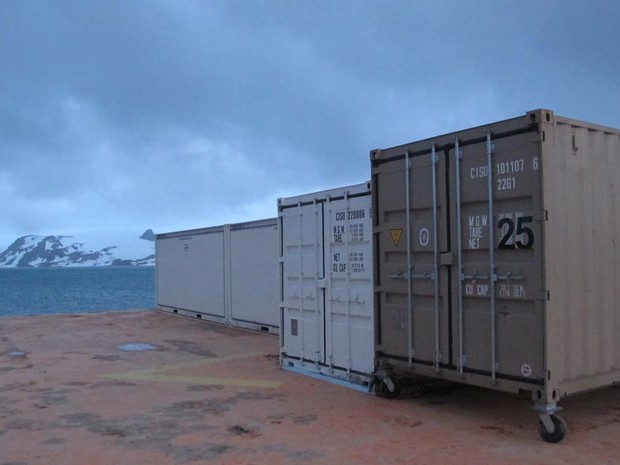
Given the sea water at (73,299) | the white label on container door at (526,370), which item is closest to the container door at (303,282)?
the white label on container door at (526,370)

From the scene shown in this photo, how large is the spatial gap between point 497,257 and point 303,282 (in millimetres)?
4079

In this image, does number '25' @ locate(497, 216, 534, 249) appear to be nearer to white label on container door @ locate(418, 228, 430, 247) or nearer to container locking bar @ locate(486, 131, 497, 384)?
container locking bar @ locate(486, 131, 497, 384)

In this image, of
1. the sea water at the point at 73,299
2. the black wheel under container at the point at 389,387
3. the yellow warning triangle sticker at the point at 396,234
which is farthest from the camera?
the sea water at the point at 73,299

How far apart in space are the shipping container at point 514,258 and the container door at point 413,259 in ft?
0.06

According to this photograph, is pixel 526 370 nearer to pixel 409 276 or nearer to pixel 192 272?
pixel 409 276

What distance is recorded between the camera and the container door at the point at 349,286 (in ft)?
30.1

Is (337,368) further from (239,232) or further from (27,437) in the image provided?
(239,232)

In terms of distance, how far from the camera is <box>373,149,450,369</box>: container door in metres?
7.69

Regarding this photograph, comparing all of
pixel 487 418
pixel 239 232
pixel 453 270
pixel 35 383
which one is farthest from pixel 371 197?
pixel 239 232

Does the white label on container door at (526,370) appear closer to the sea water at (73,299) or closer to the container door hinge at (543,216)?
the container door hinge at (543,216)

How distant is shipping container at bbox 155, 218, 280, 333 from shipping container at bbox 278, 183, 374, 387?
3.86 m

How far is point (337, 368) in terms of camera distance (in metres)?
9.84

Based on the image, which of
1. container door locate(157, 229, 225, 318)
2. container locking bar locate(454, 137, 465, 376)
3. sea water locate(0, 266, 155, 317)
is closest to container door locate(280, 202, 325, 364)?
container locking bar locate(454, 137, 465, 376)

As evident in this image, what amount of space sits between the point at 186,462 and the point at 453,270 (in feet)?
11.4
